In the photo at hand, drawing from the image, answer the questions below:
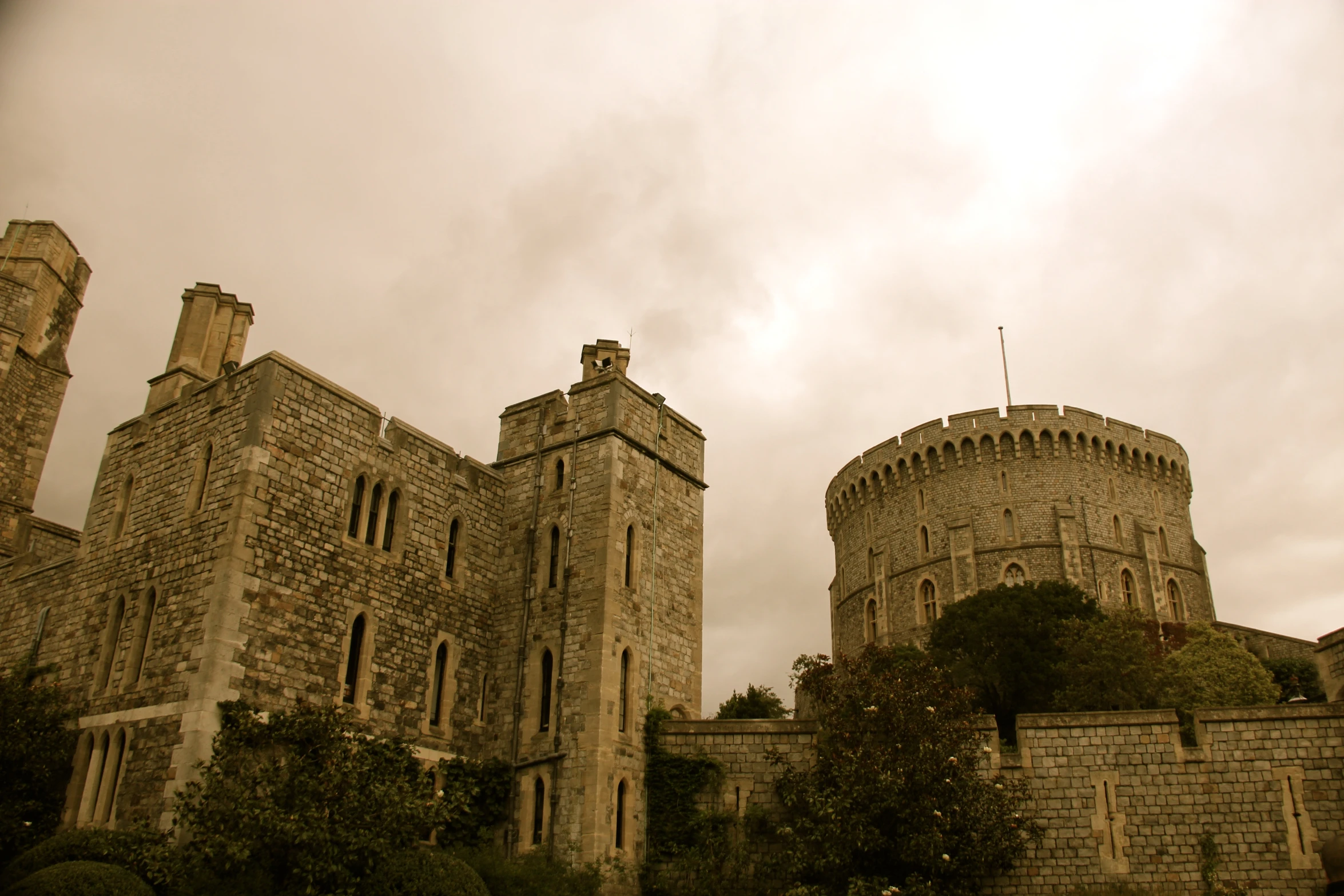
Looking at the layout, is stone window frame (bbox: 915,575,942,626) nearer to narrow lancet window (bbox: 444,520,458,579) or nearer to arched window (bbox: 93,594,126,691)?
narrow lancet window (bbox: 444,520,458,579)

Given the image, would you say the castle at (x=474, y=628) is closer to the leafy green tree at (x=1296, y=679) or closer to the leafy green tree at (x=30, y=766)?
the leafy green tree at (x=30, y=766)

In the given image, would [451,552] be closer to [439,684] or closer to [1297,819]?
[439,684]

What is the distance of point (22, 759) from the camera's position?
58.0ft

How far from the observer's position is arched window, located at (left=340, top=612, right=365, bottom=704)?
18.7 meters

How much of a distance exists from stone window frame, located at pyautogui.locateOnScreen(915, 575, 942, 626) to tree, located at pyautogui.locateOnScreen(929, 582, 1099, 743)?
1043 cm

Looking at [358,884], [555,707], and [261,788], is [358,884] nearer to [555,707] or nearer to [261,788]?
[261,788]

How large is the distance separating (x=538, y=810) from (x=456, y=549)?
555 centimetres

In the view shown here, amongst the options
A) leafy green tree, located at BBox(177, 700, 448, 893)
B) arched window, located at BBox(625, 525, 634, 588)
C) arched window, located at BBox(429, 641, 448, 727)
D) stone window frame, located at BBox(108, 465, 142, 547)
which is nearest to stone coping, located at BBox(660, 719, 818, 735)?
arched window, located at BBox(625, 525, 634, 588)

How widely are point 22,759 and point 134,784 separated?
2694mm

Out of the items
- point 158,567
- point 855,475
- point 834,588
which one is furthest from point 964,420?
point 158,567

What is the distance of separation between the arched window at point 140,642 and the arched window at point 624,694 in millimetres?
8465

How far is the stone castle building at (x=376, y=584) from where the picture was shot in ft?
57.1

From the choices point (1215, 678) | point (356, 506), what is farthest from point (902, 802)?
point (1215, 678)

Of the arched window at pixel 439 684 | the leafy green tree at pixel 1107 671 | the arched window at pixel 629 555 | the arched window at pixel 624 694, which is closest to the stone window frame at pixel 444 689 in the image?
the arched window at pixel 439 684
